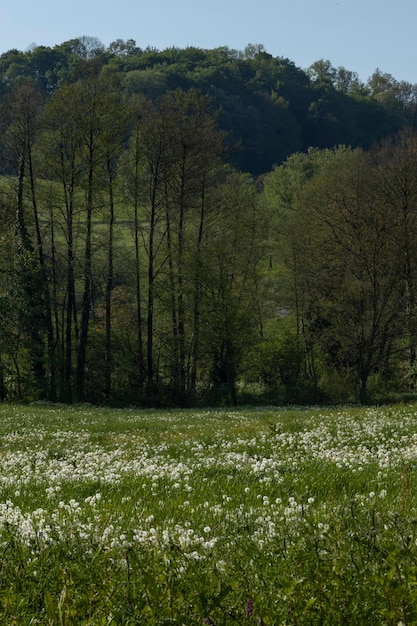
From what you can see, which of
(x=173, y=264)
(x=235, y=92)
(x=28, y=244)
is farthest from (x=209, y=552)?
(x=235, y=92)

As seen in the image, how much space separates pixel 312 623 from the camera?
3.67 meters

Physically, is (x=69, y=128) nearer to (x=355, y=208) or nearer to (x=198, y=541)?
(x=355, y=208)

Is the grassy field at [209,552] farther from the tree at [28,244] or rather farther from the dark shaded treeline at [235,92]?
the dark shaded treeline at [235,92]

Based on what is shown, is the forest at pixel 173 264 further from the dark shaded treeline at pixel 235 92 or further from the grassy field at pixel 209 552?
the dark shaded treeline at pixel 235 92

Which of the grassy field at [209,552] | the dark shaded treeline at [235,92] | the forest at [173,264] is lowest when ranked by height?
the grassy field at [209,552]

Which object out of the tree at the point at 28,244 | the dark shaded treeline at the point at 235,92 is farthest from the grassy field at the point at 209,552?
the dark shaded treeline at the point at 235,92

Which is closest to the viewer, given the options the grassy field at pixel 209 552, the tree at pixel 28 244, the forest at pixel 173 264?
the grassy field at pixel 209 552

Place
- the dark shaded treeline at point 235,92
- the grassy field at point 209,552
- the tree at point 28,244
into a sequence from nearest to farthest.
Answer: the grassy field at point 209,552 < the tree at point 28,244 < the dark shaded treeline at point 235,92

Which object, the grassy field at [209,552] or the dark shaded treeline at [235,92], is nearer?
the grassy field at [209,552]

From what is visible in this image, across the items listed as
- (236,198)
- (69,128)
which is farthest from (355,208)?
(69,128)

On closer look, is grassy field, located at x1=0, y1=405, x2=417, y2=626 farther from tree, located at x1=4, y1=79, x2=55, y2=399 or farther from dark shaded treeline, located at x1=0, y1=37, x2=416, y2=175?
dark shaded treeline, located at x1=0, y1=37, x2=416, y2=175

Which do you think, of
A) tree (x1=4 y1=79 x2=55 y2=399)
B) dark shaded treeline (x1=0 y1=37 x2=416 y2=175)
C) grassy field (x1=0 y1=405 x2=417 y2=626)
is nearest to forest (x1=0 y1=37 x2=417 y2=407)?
tree (x1=4 y1=79 x2=55 y2=399)

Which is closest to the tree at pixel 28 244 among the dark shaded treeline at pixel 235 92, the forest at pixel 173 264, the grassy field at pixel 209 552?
the forest at pixel 173 264

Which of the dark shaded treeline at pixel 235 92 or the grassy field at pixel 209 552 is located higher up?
the dark shaded treeline at pixel 235 92
